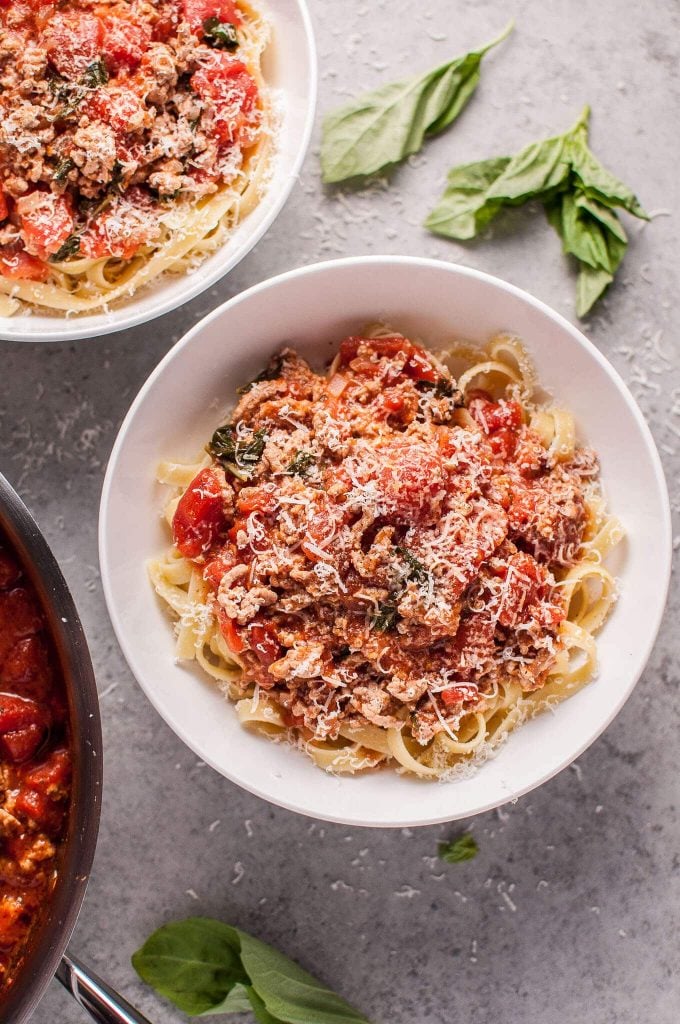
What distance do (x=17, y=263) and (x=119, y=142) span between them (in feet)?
2.50

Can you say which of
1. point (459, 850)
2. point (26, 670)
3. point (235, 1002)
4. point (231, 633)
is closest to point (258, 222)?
point (231, 633)

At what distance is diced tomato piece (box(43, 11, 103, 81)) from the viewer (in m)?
4.40

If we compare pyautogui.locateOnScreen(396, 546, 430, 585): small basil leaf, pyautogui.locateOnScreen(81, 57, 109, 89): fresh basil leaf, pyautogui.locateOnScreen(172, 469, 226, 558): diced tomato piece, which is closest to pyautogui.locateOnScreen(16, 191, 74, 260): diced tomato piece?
pyautogui.locateOnScreen(81, 57, 109, 89): fresh basil leaf

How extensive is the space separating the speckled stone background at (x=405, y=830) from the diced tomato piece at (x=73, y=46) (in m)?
1.28

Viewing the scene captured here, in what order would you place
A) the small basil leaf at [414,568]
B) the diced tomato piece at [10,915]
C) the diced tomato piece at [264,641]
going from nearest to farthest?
the small basil leaf at [414,568] < the diced tomato piece at [264,641] < the diced tomato piece at [10,915]

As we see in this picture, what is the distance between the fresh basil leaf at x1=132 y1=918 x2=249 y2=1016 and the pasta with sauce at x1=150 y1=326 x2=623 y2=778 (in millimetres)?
1348

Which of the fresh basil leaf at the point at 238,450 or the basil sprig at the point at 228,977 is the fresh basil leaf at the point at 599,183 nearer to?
the fresh basil leaf at the point at 238,450

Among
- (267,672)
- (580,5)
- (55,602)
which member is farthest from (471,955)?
(580,5)

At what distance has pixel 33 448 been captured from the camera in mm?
5219

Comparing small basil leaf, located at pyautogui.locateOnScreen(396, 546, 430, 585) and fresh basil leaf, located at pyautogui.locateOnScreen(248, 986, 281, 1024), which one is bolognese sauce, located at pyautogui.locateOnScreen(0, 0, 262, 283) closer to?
small basil leaf, located at pyautogui.locateOnScreen(396, 546, 430, 585)

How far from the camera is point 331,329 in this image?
470 centimetres

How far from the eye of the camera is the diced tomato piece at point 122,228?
445 cm

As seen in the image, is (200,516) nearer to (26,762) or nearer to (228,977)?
(26,762)

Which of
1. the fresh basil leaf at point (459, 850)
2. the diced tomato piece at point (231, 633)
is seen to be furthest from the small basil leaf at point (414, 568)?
the fresh basil leaf at point (459, 850)
